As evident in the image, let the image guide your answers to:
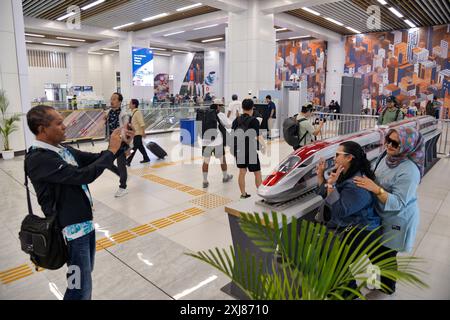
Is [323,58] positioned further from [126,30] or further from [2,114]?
[2,114]

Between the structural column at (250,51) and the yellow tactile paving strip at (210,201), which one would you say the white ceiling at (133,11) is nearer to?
the structural column at (250,51)

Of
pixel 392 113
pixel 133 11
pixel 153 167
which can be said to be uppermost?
pixel 133 11

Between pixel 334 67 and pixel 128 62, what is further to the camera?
pixel 334 67

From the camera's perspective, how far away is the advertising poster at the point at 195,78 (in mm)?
25734

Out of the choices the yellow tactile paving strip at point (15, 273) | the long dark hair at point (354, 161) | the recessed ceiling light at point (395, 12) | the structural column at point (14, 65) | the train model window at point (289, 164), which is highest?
the recessed ceiling light at point (395, 12)

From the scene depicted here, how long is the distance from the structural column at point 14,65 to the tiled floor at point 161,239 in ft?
6.72

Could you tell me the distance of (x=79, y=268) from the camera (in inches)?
78.7

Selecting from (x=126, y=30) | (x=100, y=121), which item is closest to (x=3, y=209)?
(x=100, y=121)

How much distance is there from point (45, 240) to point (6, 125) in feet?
24.6

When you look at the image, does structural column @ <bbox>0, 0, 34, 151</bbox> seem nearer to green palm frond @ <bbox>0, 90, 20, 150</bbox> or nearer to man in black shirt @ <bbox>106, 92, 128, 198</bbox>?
green palm frond @ <bbox>0, 90, 20, 150</bbox>

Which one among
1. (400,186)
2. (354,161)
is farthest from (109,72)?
(400,186)

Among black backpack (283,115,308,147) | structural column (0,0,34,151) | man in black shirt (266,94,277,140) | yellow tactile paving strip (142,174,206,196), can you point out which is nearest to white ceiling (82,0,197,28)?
man in black shirt (266,94,277,140)

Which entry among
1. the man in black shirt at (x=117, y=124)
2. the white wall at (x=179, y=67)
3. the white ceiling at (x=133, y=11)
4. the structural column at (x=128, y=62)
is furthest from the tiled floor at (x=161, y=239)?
the white wall at (x=179, y=67)

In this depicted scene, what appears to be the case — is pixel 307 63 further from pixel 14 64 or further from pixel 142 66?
pixel 14 64
